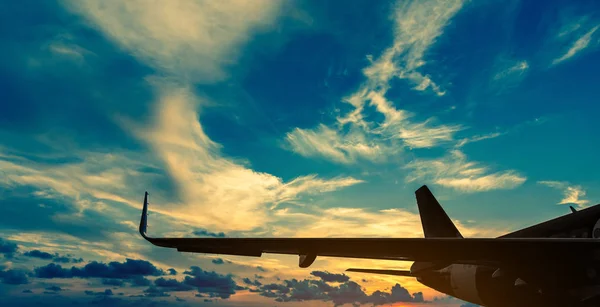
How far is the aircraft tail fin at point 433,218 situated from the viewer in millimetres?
20797

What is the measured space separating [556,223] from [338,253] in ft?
31.6

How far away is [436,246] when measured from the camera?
1170 centimetres

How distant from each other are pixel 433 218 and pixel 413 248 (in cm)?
1064

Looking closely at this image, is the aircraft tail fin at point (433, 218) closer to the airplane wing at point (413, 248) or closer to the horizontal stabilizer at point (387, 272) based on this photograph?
the horizontal stabilizer at point (387, 272)

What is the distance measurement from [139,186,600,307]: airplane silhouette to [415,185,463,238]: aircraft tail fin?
5.36m

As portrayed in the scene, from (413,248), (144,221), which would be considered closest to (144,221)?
(144,221)

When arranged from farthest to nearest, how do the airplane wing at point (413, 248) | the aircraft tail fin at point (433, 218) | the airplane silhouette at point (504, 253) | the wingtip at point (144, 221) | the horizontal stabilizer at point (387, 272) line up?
the aircraft tail fin at point (433, 218) < the horizontal stabilizer at point (387, 272) < the wingtip at point (144, 221) < the airplane silhouette at point (504, 253) < the airplane wing at point (413, 248)

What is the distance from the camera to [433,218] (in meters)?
21.5

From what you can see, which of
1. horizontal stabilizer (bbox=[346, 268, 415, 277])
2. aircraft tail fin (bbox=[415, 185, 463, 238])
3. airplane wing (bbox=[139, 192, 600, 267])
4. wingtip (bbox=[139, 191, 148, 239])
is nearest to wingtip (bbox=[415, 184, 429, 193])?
aircraft tail fin (bbox=[415, 185, 463, 238])

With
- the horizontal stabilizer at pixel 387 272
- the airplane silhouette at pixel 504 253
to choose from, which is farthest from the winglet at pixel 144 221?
the horizontal stabilizer at pixel 387 272

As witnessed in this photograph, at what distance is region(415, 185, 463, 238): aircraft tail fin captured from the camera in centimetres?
2080

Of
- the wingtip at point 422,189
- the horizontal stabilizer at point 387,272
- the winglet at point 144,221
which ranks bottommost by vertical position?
the horizontal stabilizer at point 387,272

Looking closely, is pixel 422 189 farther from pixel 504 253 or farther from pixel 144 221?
pixel 144 221

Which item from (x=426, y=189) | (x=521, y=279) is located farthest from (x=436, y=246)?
(x=426, y=189)
